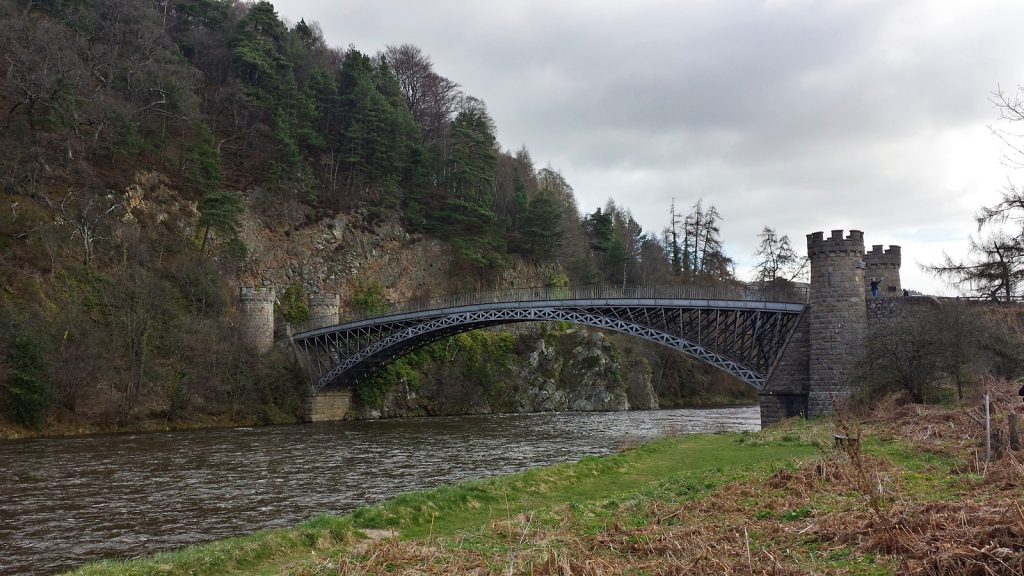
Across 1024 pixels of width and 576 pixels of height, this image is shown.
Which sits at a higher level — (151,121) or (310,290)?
(151,121)

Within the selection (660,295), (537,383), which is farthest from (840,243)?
(537,383)

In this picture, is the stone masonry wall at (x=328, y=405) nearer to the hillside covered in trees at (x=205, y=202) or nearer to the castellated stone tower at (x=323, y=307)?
the hillside covered in trees at (x=205, y=202)

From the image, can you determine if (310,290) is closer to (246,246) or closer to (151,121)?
(246,246)

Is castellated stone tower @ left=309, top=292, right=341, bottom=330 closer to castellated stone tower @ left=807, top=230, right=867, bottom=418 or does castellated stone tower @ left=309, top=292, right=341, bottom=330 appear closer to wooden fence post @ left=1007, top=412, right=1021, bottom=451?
castellated stone tower @ left=807, top=230, right=867, bottom=418

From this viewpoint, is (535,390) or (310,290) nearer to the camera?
(310,290)

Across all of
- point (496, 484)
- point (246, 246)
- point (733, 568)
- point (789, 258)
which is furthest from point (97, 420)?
point (789, 258)

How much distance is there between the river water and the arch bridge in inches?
193

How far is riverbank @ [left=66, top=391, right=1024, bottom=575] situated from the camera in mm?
5801

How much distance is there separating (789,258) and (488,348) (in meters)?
29.8

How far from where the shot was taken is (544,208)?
7200 cm

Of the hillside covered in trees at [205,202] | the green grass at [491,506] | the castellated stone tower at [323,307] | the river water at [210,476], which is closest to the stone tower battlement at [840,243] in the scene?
the river water at [210,476]

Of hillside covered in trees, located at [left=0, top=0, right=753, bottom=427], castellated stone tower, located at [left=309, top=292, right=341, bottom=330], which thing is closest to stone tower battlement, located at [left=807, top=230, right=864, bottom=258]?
hillside covered in trees, located at [left=0, top=0, right=753, bottom=427]

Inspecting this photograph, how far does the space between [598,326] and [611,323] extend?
815mm

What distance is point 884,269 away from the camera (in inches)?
1433
